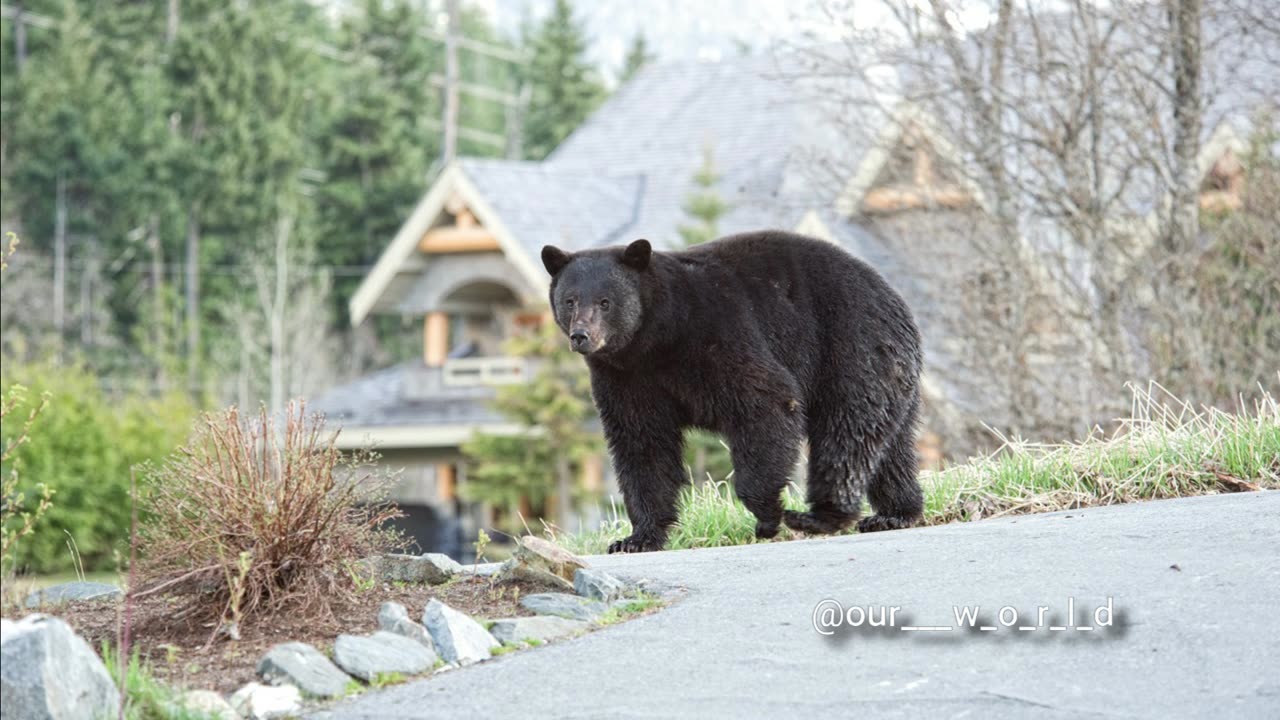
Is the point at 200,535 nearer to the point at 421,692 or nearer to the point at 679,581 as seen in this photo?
the point at 421,692

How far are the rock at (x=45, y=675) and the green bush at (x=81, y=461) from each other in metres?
20.8

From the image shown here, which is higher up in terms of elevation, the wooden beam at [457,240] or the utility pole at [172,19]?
the utility pole at [172,19]

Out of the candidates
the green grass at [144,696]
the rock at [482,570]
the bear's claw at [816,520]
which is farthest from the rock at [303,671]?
the bear's claw at [816,520]

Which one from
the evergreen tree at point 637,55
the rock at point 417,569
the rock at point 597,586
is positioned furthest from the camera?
the evergreen tree at point 637,55

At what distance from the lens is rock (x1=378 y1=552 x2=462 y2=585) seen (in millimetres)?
6910

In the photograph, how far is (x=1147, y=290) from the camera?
47.3 feet

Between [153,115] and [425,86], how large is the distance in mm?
9057

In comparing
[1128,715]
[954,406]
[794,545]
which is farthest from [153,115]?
[1128,715]

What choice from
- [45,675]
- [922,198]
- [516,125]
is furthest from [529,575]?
[516,125]

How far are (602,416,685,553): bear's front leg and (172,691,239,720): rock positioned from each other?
3.27m

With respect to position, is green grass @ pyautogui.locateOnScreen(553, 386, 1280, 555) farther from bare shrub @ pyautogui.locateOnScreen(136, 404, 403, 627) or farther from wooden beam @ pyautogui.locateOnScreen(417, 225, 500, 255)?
wooden beam @ pyautogui.locateOnScreen(417, 225, 500, 255)

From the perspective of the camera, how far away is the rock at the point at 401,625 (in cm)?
575

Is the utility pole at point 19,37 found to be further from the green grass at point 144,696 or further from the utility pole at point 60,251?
the green grass at point 144,696

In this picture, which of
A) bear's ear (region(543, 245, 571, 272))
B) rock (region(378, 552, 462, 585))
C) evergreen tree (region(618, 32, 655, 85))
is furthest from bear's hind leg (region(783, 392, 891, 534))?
evergreen tree (region(618, 32, 655, 85))
